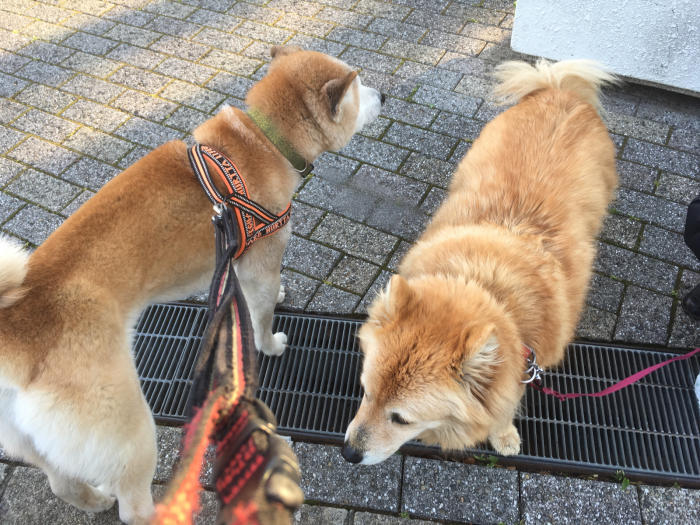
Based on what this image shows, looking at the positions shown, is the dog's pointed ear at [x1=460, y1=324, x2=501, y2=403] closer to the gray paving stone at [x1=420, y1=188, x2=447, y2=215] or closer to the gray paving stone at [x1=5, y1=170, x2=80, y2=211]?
the gray paving stone at [x1=420, y1=188, x2=447, y2=215]

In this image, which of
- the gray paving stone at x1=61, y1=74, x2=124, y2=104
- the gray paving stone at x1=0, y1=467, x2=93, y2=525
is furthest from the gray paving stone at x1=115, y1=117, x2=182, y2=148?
the gray paving stone at x1=0, y1=467, x2=93, y2=525

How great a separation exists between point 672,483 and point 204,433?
8.58ft

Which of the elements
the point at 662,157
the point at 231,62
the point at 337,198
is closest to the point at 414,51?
the point at 231,62

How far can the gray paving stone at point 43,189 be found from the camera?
12.1ft

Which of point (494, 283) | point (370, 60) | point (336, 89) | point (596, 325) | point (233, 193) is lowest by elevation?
point (596, 325)

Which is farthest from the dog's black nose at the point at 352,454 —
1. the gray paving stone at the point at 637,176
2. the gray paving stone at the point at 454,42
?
the gray paving stone at the point at 454,42

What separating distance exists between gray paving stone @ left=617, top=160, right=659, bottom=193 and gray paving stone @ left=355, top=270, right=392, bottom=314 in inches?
89.2

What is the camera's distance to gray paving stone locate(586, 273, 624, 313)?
125 inches

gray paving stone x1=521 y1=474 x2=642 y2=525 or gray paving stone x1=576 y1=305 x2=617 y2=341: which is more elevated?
gray paving stone x1=576 y1=305 x2=617 y2=341

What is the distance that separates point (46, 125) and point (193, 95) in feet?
4.51

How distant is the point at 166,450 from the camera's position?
2578 mm

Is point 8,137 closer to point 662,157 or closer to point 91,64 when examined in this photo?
point 91,64

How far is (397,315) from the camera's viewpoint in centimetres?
191

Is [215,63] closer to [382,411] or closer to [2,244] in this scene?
[2,244]
